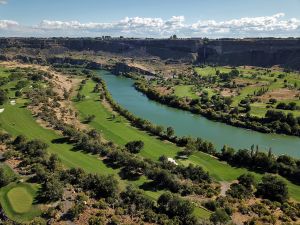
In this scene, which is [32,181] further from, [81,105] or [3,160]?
[81,105]

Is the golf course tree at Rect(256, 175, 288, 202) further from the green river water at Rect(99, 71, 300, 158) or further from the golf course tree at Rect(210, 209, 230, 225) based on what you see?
the green river water at Rect(99, 71, 300, 158)

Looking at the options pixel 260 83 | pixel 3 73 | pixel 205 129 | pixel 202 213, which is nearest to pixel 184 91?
pixel 260 83

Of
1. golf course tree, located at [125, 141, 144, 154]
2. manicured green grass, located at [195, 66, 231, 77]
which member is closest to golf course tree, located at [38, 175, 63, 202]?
golf course tree, located at [125, 141, 144, 154]

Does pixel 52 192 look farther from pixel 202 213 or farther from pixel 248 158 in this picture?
pixel 248 158

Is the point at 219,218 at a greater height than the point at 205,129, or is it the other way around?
the point at 219,218

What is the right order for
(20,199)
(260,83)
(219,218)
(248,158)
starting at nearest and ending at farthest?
1. (219,218)
2. (20,199)
3. (248,158)
4. (260,83)
